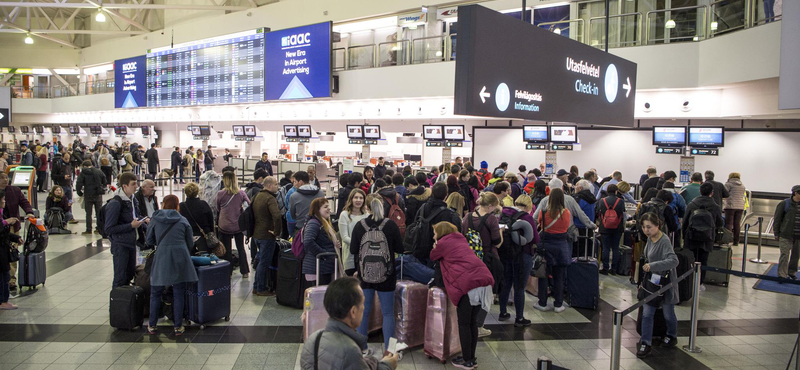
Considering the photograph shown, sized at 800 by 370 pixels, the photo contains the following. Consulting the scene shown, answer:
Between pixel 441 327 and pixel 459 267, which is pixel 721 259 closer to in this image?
pixel 441 327

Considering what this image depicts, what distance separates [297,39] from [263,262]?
1048 cm

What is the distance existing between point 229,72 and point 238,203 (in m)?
12.0

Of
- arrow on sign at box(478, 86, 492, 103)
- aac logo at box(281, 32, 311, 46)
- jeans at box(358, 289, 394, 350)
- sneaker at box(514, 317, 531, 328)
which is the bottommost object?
sneaker at box(514, 317, 531, 328)

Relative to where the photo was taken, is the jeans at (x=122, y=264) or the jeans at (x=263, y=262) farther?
the jeans at (x=263, y=262)

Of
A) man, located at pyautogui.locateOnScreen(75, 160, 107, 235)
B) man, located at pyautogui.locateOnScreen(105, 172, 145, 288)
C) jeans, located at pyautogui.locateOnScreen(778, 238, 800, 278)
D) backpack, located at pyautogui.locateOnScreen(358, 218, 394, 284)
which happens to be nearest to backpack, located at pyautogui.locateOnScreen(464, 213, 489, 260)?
backpack, located at pyautogui.locateOnScreen(358, 218, 394, 284)

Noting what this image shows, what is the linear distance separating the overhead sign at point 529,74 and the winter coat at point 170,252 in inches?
135

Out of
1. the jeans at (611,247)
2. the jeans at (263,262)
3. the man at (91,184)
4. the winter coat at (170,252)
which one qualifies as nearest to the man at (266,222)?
the jeans at (263,262)

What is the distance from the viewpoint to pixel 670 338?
5.76m

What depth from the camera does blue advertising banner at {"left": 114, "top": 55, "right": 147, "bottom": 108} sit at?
883 inches

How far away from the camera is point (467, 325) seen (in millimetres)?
4918

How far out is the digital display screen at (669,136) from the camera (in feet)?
41.8

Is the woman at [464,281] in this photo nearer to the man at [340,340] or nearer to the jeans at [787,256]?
the man at [340,340]

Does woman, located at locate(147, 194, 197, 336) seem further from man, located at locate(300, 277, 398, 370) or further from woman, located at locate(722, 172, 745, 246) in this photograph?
woman, located at locate(722, 172, 745, 246)

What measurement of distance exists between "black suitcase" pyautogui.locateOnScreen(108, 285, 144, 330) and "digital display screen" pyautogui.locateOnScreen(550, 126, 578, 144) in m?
11.2
